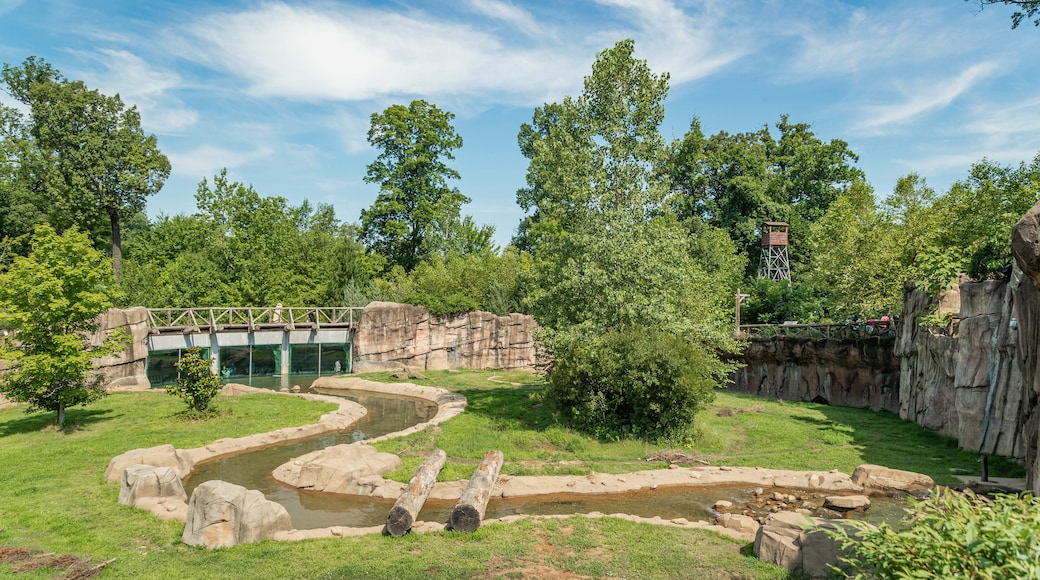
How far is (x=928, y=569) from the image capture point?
4.93 metres

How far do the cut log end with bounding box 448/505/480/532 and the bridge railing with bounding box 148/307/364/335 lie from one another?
25513mm

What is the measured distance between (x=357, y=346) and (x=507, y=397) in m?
14.0

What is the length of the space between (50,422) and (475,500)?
46.6 feet

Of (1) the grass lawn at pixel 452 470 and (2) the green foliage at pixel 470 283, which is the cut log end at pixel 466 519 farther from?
(2) the green foliage at pixel 470 283

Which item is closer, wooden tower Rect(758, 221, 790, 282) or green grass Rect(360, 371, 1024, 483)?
green grass Rect(360, 371, 1024, 483)

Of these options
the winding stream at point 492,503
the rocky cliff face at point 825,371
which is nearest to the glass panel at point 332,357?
the rocky cliff face at point 825,371

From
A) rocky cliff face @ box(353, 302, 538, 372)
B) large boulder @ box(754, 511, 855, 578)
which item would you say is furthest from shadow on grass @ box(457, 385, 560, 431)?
large boulder @ box(754, 511, 855, 578)

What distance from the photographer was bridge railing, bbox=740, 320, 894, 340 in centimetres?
2574

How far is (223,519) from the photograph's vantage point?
9.47 m

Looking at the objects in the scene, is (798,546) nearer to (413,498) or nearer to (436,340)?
(413,498)

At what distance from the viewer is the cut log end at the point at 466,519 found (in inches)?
400

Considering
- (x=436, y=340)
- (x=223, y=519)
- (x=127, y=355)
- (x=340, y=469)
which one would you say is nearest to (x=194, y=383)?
(x=340, y=469)

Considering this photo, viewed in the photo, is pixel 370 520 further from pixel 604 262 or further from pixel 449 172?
pixel 449 172

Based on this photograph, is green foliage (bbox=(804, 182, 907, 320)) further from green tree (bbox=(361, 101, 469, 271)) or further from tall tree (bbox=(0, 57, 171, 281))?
tall tree (bbox=(0, 57, 171, 281))
